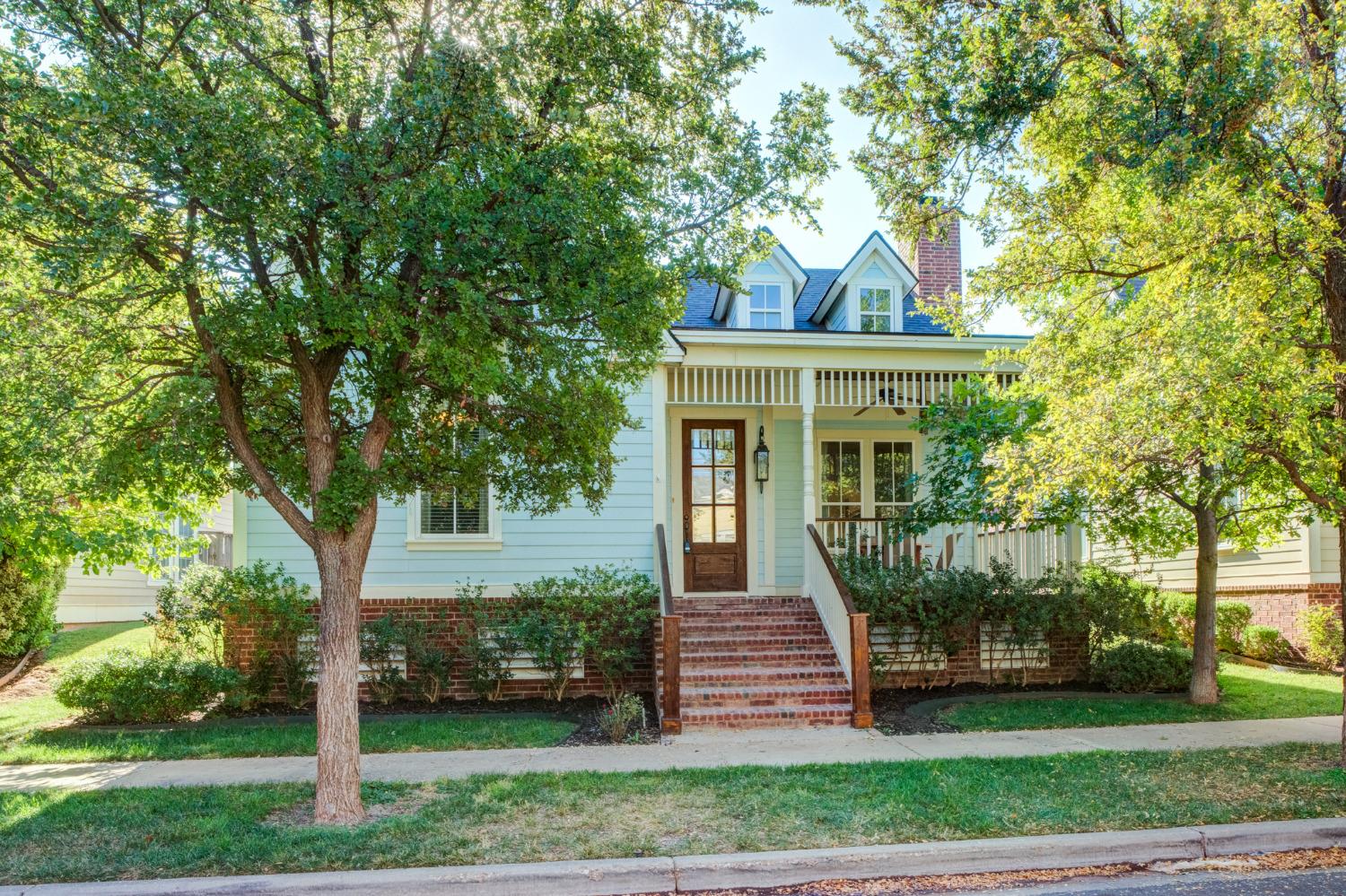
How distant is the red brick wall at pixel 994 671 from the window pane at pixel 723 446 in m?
3.74

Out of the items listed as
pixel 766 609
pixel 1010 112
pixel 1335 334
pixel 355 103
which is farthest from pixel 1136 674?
pixel 355 103

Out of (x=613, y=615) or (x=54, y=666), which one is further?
(x=54, y=666)

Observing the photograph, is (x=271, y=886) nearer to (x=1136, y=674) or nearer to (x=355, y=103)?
(x=355, y=103)

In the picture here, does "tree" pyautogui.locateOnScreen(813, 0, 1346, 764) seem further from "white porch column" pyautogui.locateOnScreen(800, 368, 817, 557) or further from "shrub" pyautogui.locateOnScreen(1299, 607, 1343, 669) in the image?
A: "shrub" pyautogui.locateOnScreen(1299, 607, 1343, 669)

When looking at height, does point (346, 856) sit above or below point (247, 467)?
below

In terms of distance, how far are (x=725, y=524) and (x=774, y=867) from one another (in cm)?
802

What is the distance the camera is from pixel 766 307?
533 inches

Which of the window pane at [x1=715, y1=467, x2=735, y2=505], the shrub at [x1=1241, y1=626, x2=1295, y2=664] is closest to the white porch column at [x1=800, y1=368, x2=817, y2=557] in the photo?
the window pane at [x1=715, y1=467, x2=735, y2=505]

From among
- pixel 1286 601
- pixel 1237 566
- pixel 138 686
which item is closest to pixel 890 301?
pixel 1237 566

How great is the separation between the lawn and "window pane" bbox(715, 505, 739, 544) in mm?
4188

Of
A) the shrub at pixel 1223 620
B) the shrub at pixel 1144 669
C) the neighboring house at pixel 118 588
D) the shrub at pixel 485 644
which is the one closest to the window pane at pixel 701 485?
the shrub at pixel 485 644

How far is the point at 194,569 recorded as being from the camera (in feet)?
33.7

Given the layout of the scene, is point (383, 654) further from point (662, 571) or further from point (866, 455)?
point (866, 455)

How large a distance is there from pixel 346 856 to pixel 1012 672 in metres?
8.73
